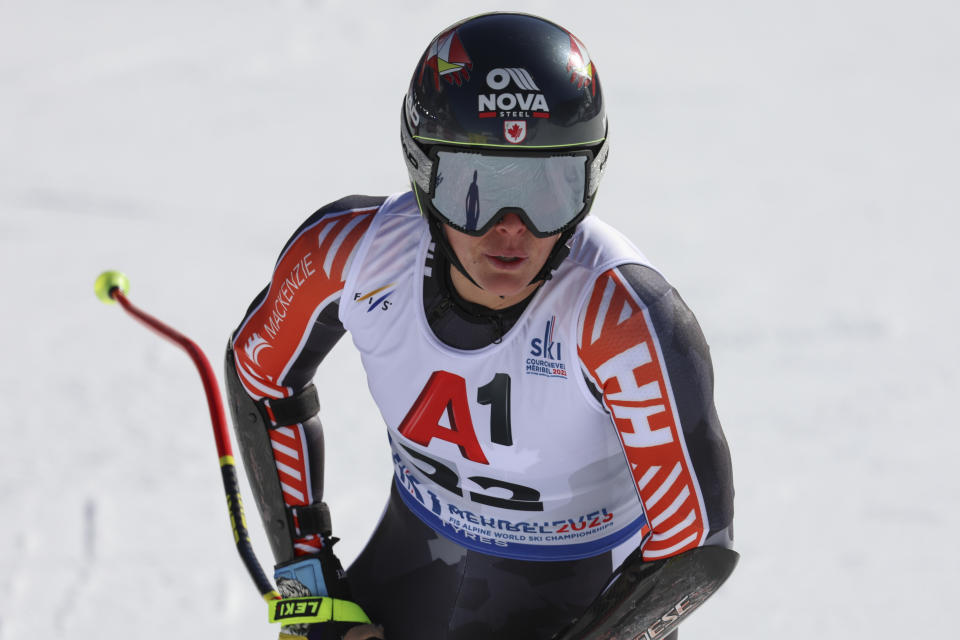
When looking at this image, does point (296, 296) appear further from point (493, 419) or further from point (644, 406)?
point (644, 406)

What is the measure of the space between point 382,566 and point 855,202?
14.7 feet

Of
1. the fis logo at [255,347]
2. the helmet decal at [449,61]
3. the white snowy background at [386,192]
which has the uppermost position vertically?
the helmet decal at [449,61]

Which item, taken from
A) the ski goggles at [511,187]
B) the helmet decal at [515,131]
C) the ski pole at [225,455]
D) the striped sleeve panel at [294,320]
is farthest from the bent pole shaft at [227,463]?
the helmet decal at [515,131]

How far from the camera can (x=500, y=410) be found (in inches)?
76.2

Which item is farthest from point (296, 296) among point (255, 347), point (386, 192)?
point (386, 192)

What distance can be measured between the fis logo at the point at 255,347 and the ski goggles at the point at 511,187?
0.54 m

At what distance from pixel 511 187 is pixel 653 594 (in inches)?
28.3

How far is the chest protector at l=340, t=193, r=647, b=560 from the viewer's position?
6.23 ft

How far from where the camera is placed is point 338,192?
594cm

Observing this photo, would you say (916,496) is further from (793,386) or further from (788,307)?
(788,307)

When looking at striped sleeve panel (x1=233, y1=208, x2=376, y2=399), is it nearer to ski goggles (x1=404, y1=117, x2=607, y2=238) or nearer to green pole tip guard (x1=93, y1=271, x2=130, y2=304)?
ski goggles (x1=404, y1=117, x2=607, y2=238)

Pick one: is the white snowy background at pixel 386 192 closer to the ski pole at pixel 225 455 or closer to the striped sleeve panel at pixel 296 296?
the ski pole at pixel 225 455

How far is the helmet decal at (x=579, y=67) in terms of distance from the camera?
6.00 feet

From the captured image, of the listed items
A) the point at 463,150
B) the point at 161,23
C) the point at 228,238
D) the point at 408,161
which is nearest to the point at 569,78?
the point at 463,150
